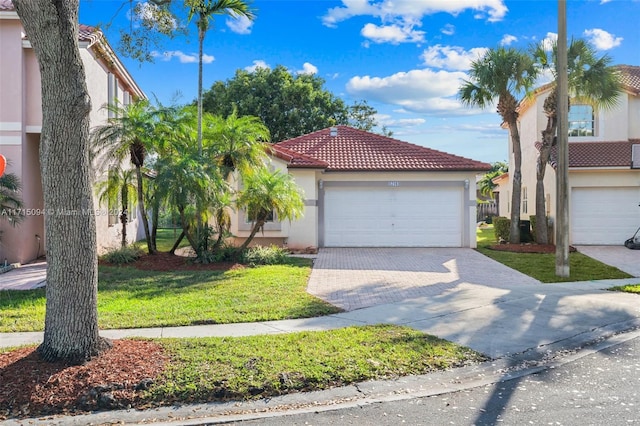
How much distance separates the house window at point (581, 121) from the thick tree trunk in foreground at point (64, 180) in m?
21.6

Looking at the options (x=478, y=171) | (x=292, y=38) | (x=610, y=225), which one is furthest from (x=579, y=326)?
(x=292, y=38)

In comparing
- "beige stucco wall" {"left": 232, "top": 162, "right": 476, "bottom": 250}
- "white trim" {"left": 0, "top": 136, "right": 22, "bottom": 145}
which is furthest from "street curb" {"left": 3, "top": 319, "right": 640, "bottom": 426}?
"beige stucco wall" {"left": 232, "top": 162, "right": 476, "bottom": 250}

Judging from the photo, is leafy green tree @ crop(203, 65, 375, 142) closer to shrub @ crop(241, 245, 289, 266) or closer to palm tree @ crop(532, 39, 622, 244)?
palm tree @ crop(532, 39, 622, 244)

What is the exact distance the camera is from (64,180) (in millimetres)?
5512

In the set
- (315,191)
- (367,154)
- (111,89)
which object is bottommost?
(315,191)

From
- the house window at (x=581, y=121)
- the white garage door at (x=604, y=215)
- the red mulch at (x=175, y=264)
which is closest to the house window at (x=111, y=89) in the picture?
the red mulch at (x=175, y=264)

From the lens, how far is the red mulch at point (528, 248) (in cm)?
1794

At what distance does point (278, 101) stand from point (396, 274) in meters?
23.9

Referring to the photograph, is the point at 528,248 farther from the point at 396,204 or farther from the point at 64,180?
the point at 64,180

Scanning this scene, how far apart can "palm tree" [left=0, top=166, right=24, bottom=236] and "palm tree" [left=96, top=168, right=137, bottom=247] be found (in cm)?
234

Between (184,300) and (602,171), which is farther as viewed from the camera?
(602,171)

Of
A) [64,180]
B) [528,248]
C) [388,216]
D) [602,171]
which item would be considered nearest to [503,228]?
[528,248]

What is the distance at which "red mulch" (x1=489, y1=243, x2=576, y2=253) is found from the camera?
17938mm

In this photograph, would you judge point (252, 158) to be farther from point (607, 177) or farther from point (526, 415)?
point (607, 177)
